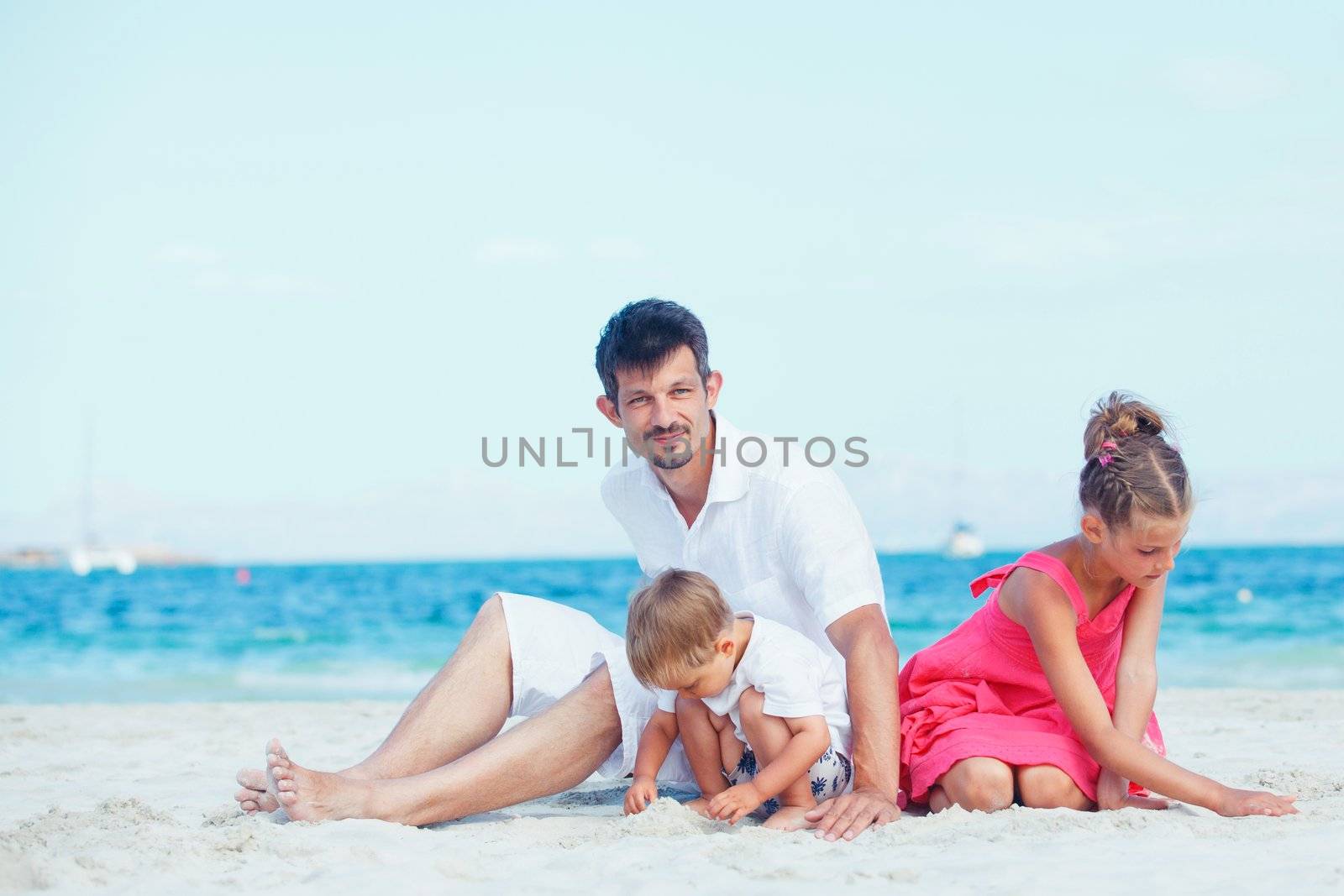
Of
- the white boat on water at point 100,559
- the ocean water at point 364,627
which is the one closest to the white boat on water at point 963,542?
the ocean water at point 364,627

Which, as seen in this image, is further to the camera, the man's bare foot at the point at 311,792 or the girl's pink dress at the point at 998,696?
the girl's pink dress at the point at 998,696

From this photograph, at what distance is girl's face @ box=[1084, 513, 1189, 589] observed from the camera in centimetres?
292

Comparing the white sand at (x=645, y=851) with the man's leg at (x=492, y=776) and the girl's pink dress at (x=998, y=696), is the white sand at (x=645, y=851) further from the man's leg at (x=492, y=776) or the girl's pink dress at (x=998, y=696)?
the girl's pink dress at (x=998, y=696)

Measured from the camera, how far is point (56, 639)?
1691 centimetres

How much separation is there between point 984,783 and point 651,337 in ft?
4.77

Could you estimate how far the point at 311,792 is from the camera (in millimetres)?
2961

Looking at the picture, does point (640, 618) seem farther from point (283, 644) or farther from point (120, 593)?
point (120, 593)

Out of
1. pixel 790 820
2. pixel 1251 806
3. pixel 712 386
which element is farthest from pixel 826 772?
pixel 712 386

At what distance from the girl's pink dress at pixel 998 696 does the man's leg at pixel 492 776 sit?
0.82 meters

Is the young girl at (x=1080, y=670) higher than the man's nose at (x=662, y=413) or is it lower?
lower

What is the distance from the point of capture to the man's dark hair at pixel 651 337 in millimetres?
3383

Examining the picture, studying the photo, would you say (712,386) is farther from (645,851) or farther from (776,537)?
(645,851)

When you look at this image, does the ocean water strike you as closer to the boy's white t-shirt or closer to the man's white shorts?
the man's white shorts

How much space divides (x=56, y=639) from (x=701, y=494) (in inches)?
634
